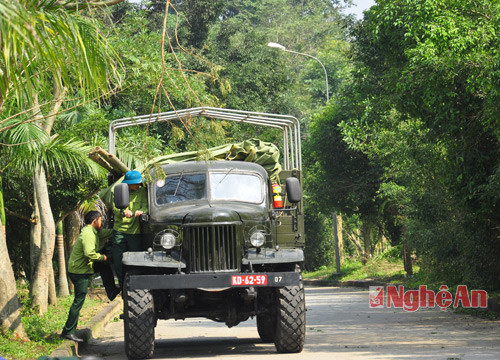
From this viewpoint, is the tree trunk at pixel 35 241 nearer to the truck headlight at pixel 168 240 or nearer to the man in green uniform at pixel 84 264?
the man in green uniform at pixel 84 264

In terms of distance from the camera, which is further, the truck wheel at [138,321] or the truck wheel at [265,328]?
the truck wheel at [265,328]

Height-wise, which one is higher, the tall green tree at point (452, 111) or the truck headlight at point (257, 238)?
the tall green tree at point (452, 111)

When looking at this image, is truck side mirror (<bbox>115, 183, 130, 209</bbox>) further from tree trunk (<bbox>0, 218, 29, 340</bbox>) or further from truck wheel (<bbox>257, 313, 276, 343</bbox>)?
truck wheel (<bbox>257, 313, 276, 343</bbox>)

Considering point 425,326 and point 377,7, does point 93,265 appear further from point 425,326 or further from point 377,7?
point 377,7

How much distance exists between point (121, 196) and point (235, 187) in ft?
6.08

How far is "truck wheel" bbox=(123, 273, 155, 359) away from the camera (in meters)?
11.1

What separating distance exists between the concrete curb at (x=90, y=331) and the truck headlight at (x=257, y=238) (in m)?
2.88

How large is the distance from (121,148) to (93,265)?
556 cm

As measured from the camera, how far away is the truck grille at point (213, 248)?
11.7 meters

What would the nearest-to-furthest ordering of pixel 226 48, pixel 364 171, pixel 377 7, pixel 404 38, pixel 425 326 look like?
pixel 425 326
pixel 404 38
pixel 377 7
pixel 364 171
pixel 226 48

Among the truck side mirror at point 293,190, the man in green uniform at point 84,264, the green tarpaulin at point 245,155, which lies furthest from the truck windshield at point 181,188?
the truck side mirror at point 293,190

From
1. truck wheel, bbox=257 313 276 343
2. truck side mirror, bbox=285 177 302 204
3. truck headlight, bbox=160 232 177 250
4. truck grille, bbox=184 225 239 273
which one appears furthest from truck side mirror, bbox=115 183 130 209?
truck wheel, bbox=257 313 276 343

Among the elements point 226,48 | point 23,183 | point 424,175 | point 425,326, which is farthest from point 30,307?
point 226,48

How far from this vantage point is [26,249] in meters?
25.0
